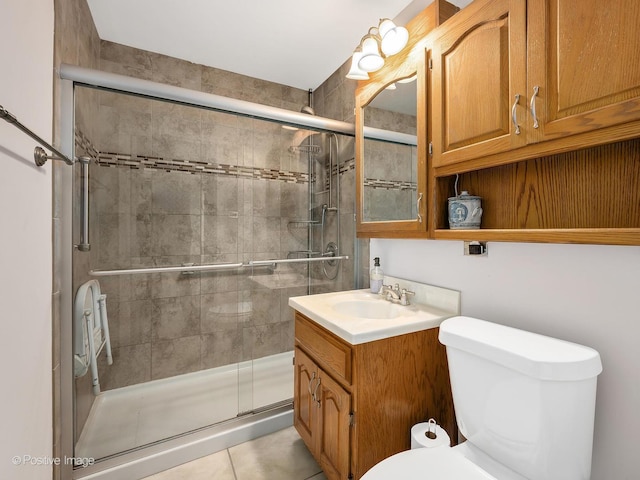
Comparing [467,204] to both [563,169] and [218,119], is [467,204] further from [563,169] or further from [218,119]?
[218,119]

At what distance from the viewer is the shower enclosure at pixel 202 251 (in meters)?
1.67

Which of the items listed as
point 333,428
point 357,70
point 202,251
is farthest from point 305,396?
point 357,70

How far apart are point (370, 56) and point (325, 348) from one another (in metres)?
1.41

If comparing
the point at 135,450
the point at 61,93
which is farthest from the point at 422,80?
the point at 135,450

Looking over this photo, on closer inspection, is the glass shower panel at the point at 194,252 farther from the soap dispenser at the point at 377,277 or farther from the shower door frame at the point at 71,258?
the soap dispenser at the point at 377,277

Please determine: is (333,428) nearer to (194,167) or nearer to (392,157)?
(392,157)

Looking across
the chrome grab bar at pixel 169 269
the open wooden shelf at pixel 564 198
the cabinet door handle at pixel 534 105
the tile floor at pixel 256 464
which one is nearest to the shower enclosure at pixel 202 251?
the chrome grab bar at pixel 169 269

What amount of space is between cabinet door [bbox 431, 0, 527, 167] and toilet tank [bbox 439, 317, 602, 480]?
2.04 ft

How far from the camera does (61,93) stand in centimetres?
127

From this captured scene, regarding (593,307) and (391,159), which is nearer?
(593,307)

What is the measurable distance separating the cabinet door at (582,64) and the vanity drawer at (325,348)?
97cm

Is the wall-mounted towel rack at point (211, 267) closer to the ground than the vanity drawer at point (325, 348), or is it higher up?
higher up

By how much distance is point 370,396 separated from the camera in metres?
1.10

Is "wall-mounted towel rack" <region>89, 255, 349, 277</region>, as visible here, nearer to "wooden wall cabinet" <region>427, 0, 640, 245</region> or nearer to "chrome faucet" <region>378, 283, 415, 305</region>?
"chrome faucet" <region>378, 283, 415, 305</region>
